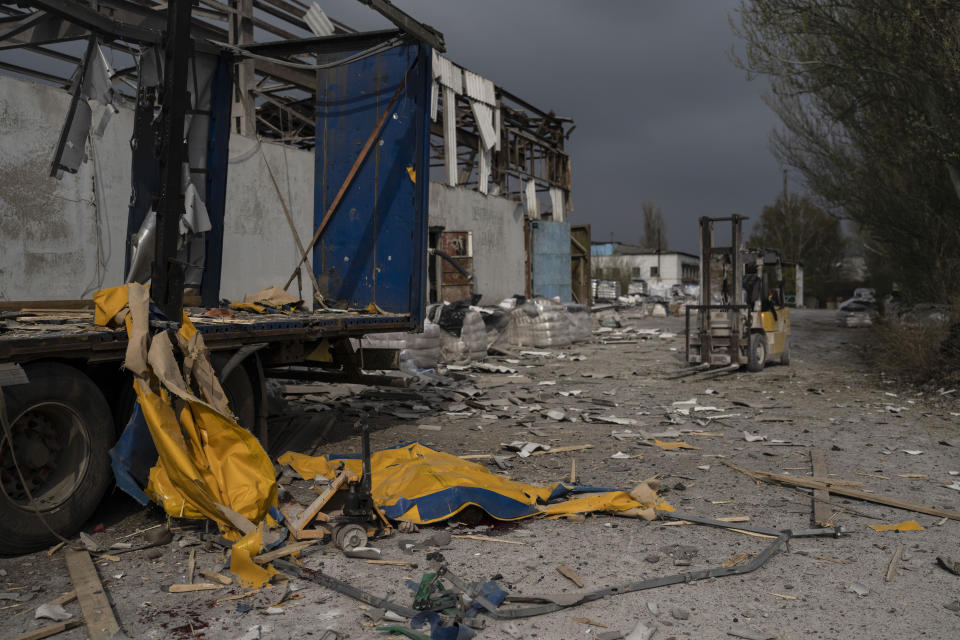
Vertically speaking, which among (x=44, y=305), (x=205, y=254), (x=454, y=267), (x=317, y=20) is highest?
(x=317, y=20)

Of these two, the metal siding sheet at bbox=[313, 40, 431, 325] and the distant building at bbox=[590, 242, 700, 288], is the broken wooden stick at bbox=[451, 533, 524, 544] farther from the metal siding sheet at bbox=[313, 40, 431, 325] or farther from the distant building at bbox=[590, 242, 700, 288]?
the distant building at bbox=[590, 242, 700, 288]

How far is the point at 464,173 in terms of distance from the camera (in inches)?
841

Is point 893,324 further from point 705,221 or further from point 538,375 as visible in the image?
point 538,375

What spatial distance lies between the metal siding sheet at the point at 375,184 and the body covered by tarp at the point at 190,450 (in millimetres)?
3502

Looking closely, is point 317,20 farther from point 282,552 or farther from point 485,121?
point 282,552

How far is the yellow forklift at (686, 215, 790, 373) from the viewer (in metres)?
12.7

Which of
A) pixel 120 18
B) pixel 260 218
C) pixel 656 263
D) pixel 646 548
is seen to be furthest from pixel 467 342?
pixel 656 263

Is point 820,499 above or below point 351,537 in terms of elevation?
below

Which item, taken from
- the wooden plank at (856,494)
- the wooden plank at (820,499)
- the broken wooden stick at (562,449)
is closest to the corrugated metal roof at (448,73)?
the broken wooden stick at (562,449)

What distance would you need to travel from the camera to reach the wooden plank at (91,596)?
3.14 m

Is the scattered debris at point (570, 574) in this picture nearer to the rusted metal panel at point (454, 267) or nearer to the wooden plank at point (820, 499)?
the wooden plank at point (820, 499)

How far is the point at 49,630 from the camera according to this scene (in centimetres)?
314

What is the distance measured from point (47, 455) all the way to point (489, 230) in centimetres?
1584

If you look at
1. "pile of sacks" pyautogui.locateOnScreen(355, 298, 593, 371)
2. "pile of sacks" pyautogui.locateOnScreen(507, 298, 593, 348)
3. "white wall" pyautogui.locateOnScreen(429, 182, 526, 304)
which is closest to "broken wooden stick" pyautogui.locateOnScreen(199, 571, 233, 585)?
"pile of sacks" pyautogui.locateOnScreen(355, 298, 593, 371)
